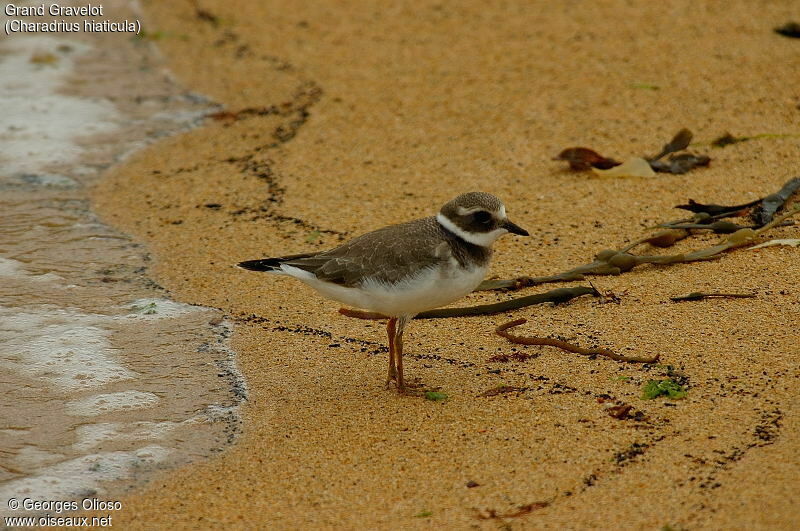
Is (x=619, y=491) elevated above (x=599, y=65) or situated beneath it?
situated beneath

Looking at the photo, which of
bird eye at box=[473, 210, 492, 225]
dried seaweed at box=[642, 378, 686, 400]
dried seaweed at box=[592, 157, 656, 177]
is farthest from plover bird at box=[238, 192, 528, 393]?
dried seaweed at box=[592, 157, 656, 177]

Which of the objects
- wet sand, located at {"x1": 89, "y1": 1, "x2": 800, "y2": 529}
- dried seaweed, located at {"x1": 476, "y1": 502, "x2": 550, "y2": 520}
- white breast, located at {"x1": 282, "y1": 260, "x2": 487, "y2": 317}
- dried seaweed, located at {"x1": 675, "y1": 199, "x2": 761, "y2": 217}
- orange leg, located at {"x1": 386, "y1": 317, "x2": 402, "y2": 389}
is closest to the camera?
dried seaweed, located at {"x1": 476, "y1": 502, "x2": 550, "y2": 520}

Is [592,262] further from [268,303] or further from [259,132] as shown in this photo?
[259,132]

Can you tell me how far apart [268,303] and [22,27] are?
7148 millimetres

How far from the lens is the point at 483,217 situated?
17.3ft

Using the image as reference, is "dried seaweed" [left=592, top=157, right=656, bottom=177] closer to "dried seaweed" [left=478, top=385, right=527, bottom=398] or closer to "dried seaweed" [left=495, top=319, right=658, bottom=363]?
"dried seaweed" [left=495, top=319, right=658, bottom=363]

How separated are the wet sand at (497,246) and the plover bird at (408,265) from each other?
0.48 m

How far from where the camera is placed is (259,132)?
8.84 m

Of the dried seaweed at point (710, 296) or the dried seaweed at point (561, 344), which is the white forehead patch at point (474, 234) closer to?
the dried seaweed at point (561, 344)

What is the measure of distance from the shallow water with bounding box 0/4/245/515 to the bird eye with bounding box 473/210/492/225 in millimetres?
1563

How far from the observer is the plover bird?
5.05 meters

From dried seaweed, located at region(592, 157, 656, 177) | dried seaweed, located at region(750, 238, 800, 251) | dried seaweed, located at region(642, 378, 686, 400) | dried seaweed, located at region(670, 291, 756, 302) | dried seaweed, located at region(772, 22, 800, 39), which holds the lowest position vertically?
dried seaweed, located at region(642, 378, 686, 400)

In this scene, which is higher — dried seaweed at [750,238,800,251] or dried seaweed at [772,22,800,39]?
dried seaweed at [772,22,800,39]

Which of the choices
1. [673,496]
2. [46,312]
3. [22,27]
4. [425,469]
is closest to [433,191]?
[46,312]
